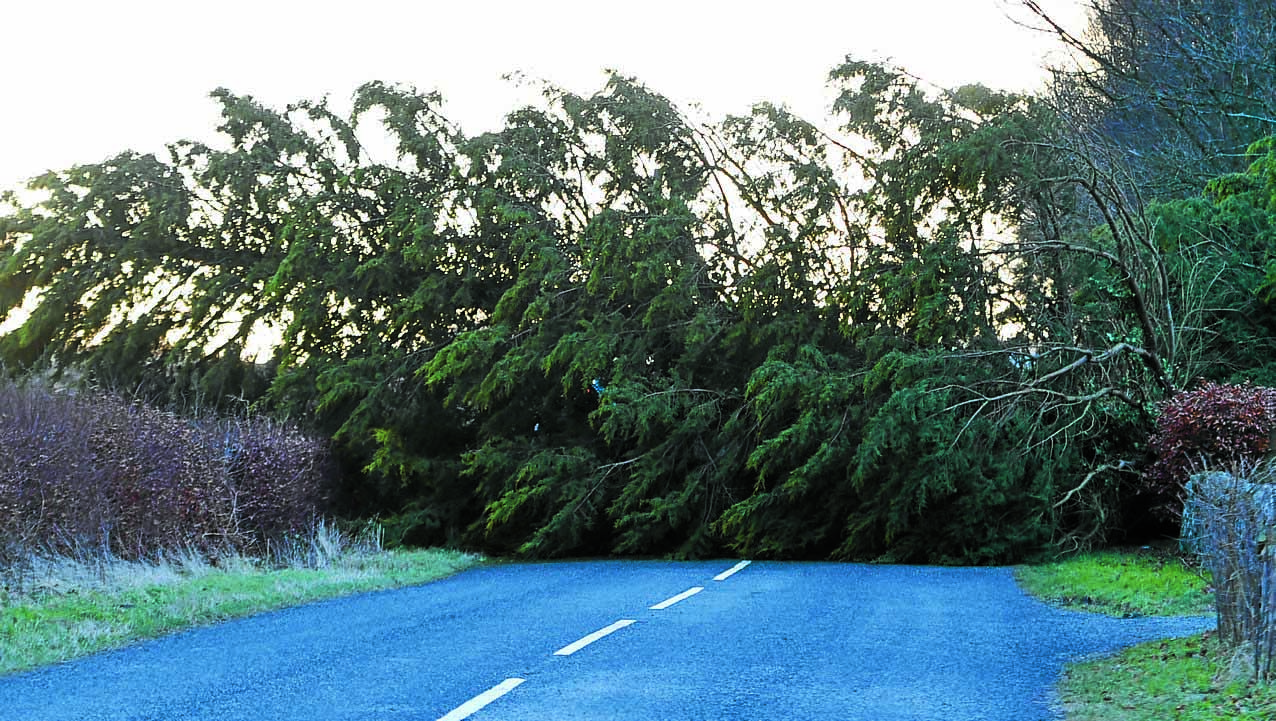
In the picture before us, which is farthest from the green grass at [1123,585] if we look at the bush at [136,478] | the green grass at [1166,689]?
the bush at [136,478]

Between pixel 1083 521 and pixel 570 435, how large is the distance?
34.9 feet

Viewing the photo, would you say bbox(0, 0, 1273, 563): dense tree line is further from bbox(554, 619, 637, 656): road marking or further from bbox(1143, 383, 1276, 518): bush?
bbox(554, 619, 637, 656): road marking

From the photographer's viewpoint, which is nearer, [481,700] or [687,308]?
[481,700]

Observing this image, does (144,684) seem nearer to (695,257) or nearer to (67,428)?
(67,428)

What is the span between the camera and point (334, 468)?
90.5 feet

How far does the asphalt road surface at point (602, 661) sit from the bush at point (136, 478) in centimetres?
375

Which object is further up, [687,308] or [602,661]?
[687,308]

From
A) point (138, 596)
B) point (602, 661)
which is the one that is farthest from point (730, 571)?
point (602, 661)

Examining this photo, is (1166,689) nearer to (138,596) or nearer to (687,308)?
(138,596)

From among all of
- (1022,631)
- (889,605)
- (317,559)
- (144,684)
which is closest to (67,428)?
(317,559)

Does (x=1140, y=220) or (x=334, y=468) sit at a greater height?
(x=1140, y=220)

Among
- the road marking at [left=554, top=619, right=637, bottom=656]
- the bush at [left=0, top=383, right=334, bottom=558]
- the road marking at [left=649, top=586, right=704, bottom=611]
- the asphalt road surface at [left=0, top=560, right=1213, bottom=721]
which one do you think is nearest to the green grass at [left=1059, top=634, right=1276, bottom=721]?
the asphalt road surface at [left=0, top=560, right=1213, bottom=721]

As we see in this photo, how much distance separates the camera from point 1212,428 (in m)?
19.5

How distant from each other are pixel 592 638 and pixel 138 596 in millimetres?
5249
